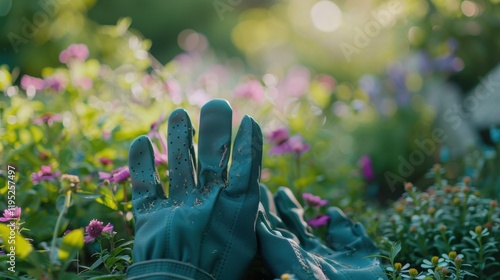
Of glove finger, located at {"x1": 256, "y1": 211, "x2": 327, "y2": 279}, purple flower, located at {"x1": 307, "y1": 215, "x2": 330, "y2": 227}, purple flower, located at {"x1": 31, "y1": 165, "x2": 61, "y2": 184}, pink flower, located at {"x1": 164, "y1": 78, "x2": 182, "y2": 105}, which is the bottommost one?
purple flower, located at {"x1": 31, "y1": 165, "x2": 61, "y2": 184}

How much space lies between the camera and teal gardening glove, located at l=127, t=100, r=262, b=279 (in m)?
1.21

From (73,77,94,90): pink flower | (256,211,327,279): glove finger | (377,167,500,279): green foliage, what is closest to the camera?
(256,211,327,279): glove finger

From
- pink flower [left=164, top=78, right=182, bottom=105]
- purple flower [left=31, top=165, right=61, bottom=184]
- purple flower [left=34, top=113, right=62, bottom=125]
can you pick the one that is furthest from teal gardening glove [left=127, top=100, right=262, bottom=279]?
pink flower [left=164, top=78, right=182, bottom=105]

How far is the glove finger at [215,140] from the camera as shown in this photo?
1.39 metres

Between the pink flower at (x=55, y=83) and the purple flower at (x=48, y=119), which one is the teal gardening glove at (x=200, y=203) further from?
the pink flower at (x=55, y=83)

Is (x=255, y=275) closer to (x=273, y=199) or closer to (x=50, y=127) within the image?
(x=273, y=199)

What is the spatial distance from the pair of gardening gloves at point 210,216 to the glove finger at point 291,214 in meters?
0.16

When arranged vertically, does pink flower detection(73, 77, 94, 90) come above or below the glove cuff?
below

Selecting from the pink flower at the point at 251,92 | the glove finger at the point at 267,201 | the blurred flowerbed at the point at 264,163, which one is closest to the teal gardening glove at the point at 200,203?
the blurred flowerbed at the point at 264,163

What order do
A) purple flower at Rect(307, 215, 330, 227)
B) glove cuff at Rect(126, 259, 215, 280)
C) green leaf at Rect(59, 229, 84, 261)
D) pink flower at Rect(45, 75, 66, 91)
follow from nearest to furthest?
1. green leaf at Rect(59, 229, 84, 261)
2. glove cuff at Rect(126, 259, 215, 280)
3. purple flower at Rect(307, 215, 330, 227)
4. pink flower at Rect(45, 75, 66, 91)

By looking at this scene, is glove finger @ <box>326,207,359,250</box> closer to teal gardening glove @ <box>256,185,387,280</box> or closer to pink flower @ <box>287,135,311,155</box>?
teal gardening glove @ <box>256,185,387,280</box>

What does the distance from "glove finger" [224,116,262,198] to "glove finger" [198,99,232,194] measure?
0.09 feet

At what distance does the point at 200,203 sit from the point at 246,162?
0.49ft

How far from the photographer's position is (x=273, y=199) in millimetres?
1790
